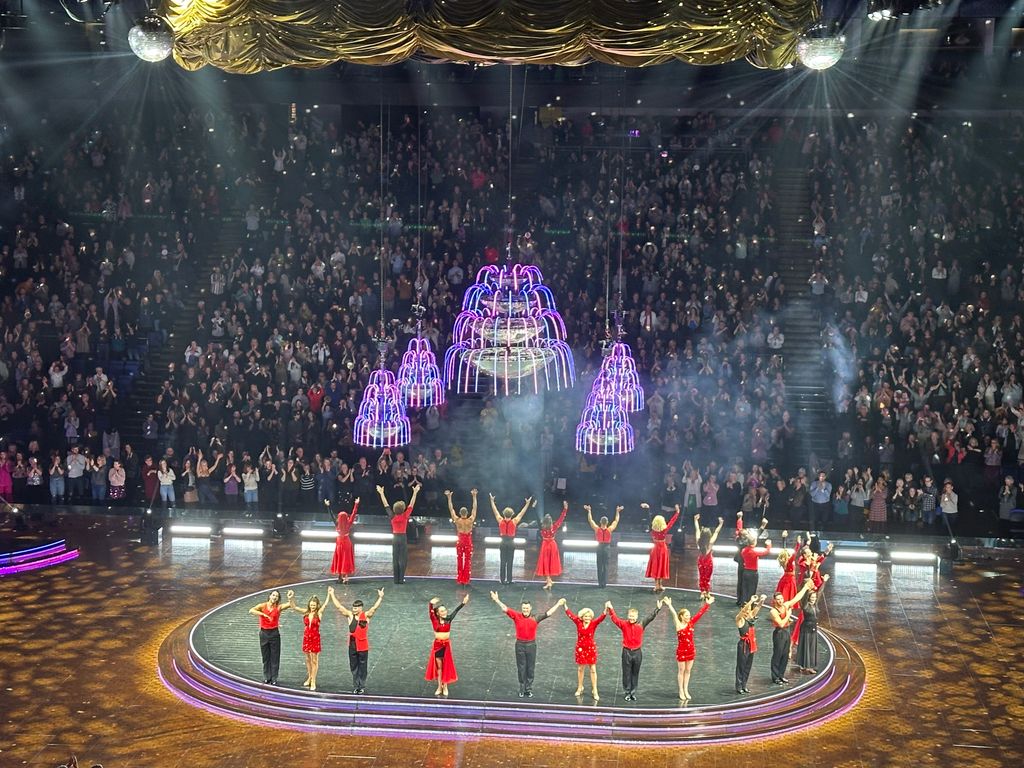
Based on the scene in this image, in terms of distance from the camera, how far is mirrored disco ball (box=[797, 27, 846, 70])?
1703 cm

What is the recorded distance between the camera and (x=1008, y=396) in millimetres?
28625

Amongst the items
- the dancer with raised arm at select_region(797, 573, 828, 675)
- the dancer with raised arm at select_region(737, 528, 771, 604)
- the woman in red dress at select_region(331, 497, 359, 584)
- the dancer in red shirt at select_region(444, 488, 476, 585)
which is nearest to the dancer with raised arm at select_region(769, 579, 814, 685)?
the dancer with raised arm at select_region(797, 573, 828, 675)

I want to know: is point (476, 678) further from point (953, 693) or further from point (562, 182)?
point (562, 182)

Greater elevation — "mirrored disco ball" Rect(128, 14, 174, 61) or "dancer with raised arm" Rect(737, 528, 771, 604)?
"mirrored disco ball" Rect(128, 14, 174, 61)

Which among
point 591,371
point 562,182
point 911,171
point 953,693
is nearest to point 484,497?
point 591,371

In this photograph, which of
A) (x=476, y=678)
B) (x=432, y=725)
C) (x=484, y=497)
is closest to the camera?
(x=432, y=725)

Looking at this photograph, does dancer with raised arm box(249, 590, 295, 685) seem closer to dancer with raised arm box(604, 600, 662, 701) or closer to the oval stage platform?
the oval stage platform

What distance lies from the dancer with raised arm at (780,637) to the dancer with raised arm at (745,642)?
0.33 m

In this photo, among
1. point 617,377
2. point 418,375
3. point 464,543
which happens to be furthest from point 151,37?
point 464,543

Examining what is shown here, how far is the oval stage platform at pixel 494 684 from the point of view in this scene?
17.4 metres

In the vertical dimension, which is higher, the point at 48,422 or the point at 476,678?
the point at 48,422

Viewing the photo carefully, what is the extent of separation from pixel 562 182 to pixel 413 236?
4.14 meters

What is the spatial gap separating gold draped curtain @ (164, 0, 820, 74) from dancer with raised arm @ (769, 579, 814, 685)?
24.7ft

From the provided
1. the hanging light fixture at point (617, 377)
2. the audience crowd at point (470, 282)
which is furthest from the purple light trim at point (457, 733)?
the audience crowd at point (470, 282)
